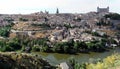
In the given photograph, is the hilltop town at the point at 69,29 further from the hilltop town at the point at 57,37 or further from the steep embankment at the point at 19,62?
the steep embankment at the point at 19,62

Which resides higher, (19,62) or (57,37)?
(19,62)

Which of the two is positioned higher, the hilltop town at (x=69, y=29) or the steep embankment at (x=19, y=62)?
the steep embankment at (x=19, y=62)

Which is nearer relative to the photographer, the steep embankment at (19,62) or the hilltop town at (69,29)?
the steep embankment at (19,62)

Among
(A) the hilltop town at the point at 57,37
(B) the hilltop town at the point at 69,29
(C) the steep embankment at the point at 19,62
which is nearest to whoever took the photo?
(C) the steep embankment at the point at 19,62

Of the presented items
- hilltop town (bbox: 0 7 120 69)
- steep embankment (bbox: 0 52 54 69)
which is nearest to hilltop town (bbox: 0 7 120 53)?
hilltop town (bbox: 0 7 120 69)

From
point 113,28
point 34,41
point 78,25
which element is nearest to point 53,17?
point 78,25

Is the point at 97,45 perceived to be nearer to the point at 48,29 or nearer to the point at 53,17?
the point at 48,29

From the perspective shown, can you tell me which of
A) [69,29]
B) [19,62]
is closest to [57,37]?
[69,29]

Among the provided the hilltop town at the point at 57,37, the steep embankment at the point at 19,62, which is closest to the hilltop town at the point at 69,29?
the hilltop town at the point at 57,37

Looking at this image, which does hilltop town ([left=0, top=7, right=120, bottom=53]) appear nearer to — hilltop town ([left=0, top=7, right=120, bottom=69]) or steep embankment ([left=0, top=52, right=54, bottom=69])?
hilltop town ([left=0, top=7, right=120, bottom=69])

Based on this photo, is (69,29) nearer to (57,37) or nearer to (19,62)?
(57,37)

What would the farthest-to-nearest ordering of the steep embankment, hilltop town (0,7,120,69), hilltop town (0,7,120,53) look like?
hilltop town (0,7,120,53) → hilltop town (0,7,120,69) → the steep embankment
